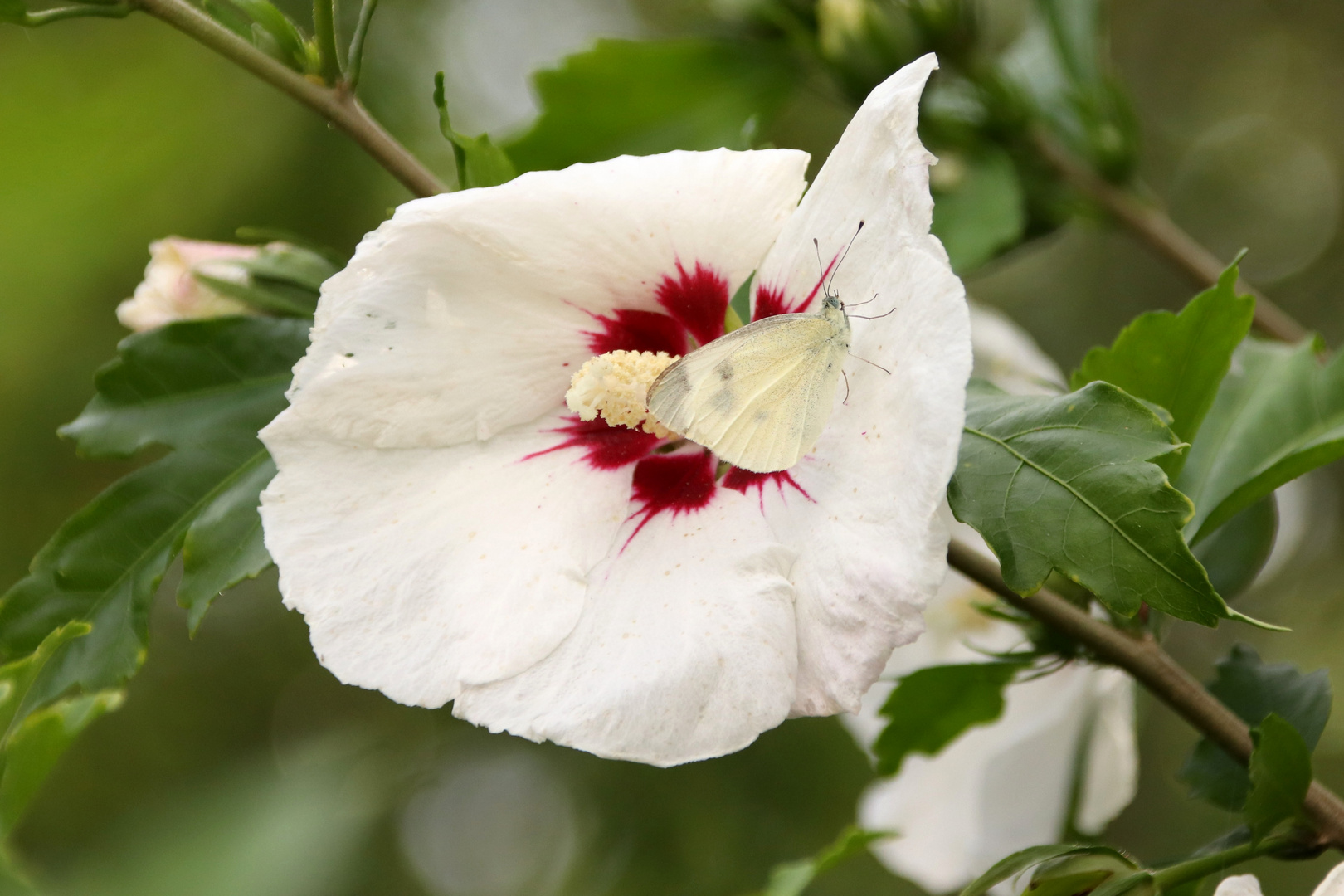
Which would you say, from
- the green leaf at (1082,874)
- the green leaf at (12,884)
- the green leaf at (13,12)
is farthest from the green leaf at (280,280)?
the green leaf at (1082,874)

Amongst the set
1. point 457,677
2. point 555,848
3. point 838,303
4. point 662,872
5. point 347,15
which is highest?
point 838,303

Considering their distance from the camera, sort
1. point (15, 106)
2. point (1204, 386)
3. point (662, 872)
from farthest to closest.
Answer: point (662, 872)
point (15, 106)
point (1204, 386)

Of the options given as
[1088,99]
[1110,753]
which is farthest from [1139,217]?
[1110,753]

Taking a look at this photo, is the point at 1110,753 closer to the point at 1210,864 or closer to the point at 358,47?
the point at 1210,864

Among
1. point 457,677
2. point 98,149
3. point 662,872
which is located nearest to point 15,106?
point 98,149

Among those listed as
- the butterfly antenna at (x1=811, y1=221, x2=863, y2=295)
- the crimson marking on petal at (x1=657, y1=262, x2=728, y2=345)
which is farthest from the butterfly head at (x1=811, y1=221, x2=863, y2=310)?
the crimson marking on petal at (x1=657, y1=262, x2=728, y2=345)

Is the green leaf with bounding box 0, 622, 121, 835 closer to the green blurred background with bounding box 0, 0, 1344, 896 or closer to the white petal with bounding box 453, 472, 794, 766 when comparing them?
the white petal with bounding box 453, 472, 794, 766

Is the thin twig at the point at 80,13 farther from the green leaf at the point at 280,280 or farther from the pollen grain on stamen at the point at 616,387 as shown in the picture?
the pollen grain on stamen at the point at 616,387

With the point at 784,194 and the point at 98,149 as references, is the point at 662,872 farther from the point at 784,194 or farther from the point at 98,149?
the point at 784,194
